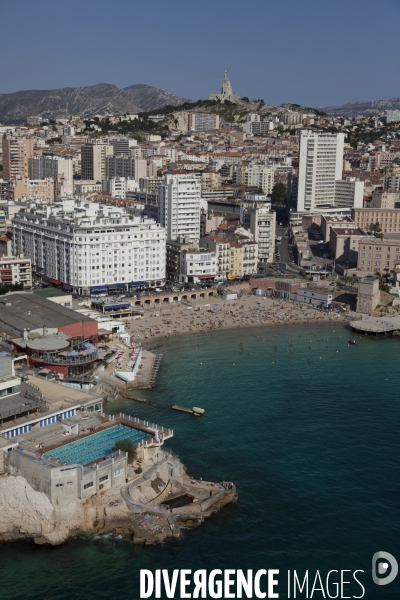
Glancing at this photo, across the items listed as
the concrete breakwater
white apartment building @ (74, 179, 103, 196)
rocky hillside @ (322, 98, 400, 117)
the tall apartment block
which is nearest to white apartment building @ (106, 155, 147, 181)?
white apartment building @ (74, 179, 103, 196)

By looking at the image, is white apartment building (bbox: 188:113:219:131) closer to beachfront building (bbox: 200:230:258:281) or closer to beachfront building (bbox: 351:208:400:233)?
beachfront building (bbox: 351:208:400:233)

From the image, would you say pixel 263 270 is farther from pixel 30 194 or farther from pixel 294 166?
pixel 294 166

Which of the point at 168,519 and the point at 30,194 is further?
the point at 30,194

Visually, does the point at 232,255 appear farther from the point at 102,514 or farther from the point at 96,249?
the point at 102,514

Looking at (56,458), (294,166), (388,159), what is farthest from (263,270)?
(388,159)

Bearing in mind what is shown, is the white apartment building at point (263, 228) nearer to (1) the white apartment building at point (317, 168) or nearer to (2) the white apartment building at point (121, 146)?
(1) the white apartment building at point (317, 168)

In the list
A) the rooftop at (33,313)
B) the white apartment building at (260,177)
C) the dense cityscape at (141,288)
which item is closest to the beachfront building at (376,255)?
the dense cityscape at (141,288)
